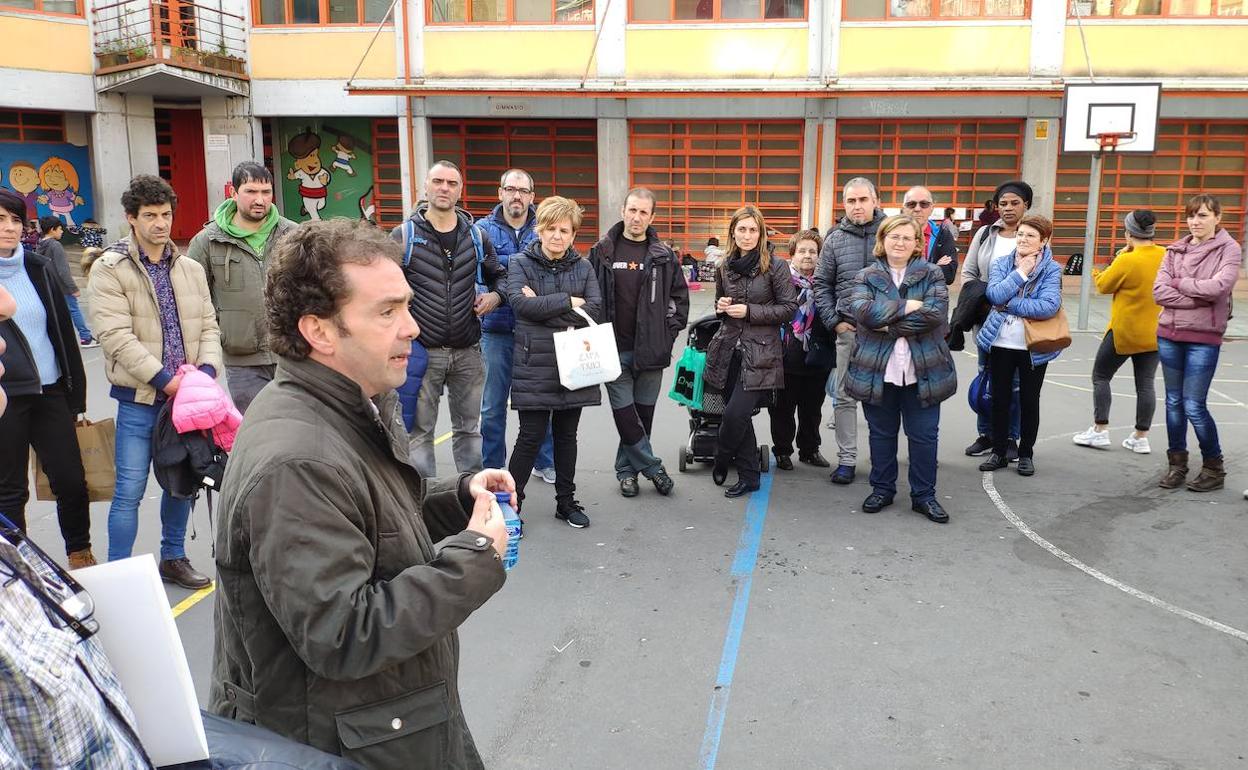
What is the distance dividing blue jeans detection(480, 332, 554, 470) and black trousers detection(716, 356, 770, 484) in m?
1.21

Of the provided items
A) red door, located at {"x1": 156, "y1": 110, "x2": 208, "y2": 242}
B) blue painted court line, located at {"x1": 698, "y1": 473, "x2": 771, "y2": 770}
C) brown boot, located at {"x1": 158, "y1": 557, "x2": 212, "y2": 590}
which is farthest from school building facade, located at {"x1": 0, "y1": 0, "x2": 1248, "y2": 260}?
brown boot, located at {"x1": 158, "y1": 557, "x2": 212, "y2": 590}


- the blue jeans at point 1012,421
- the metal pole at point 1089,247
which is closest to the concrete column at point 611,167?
the metal pole at point 1089,247

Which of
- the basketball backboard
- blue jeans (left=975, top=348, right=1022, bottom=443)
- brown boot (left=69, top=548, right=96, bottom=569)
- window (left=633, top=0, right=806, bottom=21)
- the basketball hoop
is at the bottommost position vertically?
brown boot (left=69, top=548, right=96, bottom=569)

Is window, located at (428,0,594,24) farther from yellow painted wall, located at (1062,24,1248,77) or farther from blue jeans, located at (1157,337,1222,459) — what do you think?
blue jeans, located at (1157,337,1222,459)

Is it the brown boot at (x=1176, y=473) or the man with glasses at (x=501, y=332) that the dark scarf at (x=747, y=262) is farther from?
the brown boot at (x=1176, y=473)

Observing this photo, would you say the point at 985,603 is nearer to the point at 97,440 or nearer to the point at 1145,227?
the point at 1145,227

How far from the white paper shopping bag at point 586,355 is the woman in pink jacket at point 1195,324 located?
3.62 m

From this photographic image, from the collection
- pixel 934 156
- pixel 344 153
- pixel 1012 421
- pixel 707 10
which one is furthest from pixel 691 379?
pixel 344 153

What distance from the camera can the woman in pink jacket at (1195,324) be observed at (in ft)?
20.6

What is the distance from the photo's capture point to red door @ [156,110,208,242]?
75.5 ft

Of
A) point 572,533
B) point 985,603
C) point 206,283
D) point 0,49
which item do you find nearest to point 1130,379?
point 985,603

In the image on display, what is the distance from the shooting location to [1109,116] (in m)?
14.8

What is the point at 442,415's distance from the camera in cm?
885

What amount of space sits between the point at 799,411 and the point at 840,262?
1.25 metres
